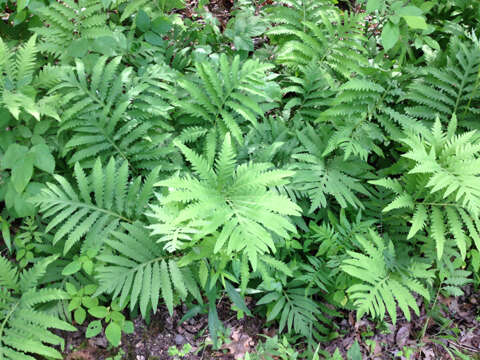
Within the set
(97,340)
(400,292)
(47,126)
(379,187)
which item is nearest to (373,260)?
(400,292)

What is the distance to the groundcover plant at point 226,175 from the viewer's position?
109 inches

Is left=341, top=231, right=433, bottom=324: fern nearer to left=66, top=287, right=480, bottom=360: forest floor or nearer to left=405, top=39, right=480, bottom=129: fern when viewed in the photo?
left=66, top=287, right=480, bottom=360: forest floor

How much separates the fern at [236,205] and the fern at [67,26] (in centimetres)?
150

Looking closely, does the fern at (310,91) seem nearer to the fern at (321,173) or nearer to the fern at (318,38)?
the fern at (318,38)

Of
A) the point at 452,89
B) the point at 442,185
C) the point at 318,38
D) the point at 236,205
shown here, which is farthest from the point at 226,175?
the point at 452,89

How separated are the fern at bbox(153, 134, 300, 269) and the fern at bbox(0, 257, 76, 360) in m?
1.08

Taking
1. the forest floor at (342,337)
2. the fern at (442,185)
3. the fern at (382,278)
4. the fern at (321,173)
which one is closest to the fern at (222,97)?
the fern at (321,173)

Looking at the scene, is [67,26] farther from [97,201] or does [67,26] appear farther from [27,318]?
[27,318]

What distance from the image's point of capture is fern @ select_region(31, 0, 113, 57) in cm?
320

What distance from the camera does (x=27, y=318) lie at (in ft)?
8.84

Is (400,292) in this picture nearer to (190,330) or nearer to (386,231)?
(386,231)

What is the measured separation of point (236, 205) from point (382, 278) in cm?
143

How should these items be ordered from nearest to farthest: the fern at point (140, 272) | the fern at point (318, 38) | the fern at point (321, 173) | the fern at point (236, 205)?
the fern at point (236, 205) < the fern at point (140, 272) < the fern at point (321, 173) < the fern at point (318, 38)

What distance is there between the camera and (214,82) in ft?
10.7
